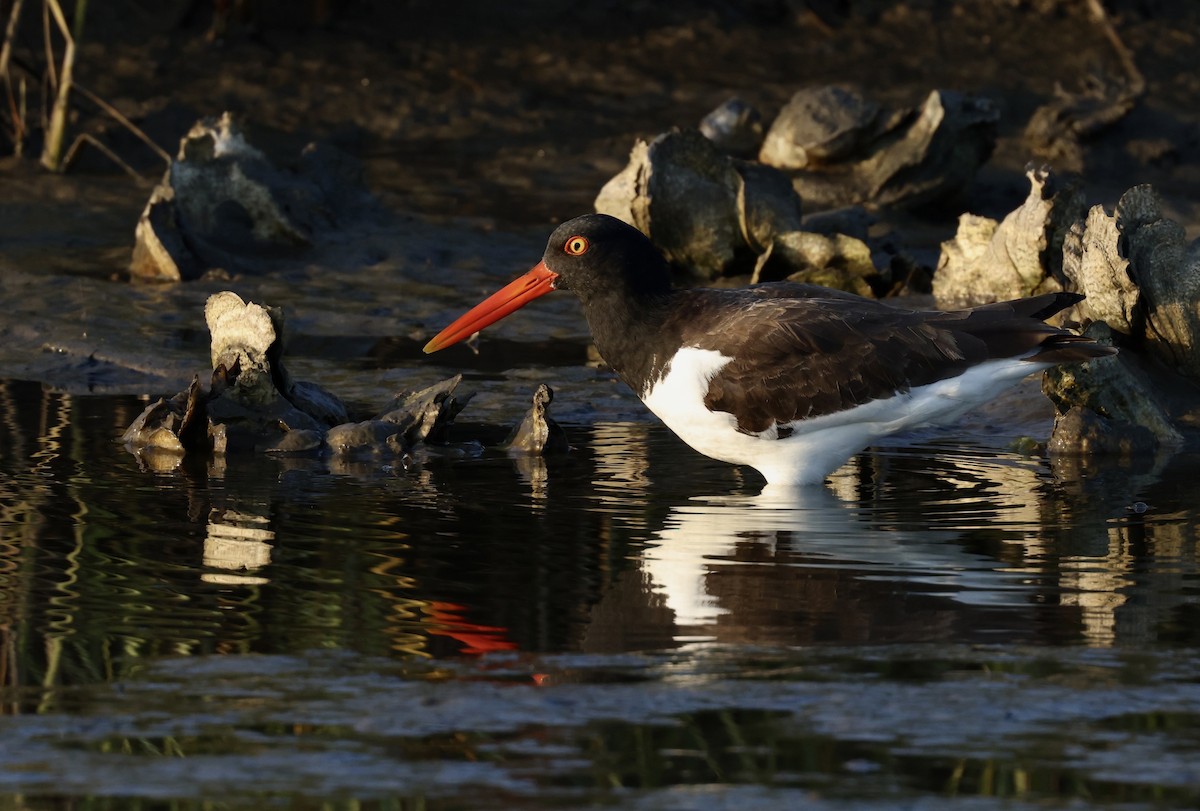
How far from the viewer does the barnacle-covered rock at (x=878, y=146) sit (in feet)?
43.8

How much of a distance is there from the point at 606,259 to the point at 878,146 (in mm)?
6445

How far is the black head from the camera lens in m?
7.73

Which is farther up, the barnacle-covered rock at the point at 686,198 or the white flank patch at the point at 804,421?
the barnacle-covered rock at the point at 686,198

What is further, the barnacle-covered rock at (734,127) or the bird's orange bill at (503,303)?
the barnacle-covered rock at (734,127)

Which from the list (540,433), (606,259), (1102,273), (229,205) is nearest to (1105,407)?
(1102,273)

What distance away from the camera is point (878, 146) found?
1376 centimetres

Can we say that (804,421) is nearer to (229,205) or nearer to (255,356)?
(255,356)

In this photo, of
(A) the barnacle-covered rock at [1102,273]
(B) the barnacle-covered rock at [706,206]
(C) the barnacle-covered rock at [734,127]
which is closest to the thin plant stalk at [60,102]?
(B) the barnacle-covered rock at [706,206]

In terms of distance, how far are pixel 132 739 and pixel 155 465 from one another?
3.57 m


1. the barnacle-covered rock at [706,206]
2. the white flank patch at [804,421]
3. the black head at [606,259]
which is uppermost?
the barnacle-covered rock at [706,206]

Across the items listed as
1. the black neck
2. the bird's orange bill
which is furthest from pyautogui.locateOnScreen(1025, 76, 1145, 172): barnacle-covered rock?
the black neck

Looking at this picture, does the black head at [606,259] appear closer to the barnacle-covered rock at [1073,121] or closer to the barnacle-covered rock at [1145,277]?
the barnacle-covered rock at [1145,277]

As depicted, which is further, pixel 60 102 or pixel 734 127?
pixel 734 127

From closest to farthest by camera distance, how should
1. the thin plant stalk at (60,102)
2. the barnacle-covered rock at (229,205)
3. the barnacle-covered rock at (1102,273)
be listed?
the barnacle-covered rock at (1102,273) → the barnacle-covered rock at (229,205) → the thin plant stalk at (60,102)
